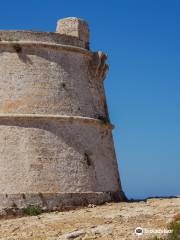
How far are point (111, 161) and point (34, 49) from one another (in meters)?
A: 4.62

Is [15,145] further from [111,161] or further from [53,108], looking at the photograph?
[111,161]

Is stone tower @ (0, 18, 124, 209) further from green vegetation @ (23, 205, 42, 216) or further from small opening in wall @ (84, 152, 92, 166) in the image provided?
green vegetation @ (23, 205, 42, 216)

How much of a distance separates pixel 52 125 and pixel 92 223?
4.35 metres

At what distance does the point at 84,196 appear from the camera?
1862cm

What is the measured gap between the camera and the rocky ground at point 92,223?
47.2ft

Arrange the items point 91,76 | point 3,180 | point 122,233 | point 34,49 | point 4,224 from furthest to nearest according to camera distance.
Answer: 1. point 91,76
2. point 34,49
3. point 3,180
4. point 4,224
5. point 122,233

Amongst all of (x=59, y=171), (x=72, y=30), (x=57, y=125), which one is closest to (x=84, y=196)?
(x=59, y=171)

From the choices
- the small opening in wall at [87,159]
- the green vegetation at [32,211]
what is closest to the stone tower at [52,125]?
the small opening in wall at [87,159]

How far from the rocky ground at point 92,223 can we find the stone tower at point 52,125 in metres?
1.03

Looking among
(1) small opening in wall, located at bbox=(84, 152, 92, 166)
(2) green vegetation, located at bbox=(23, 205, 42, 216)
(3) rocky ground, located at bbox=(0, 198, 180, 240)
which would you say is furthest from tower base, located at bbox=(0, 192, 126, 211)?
(1) small opening in wall, located at bbox=(84, 152, 92, 166)

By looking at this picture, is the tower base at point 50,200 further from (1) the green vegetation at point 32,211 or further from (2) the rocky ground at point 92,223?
(2) the rocky ground at point 92,223

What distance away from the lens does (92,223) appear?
15445 mm

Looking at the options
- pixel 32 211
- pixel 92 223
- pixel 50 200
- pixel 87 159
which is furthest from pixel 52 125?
pixel 92 223

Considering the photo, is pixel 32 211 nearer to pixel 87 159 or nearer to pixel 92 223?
pixel 92 223
